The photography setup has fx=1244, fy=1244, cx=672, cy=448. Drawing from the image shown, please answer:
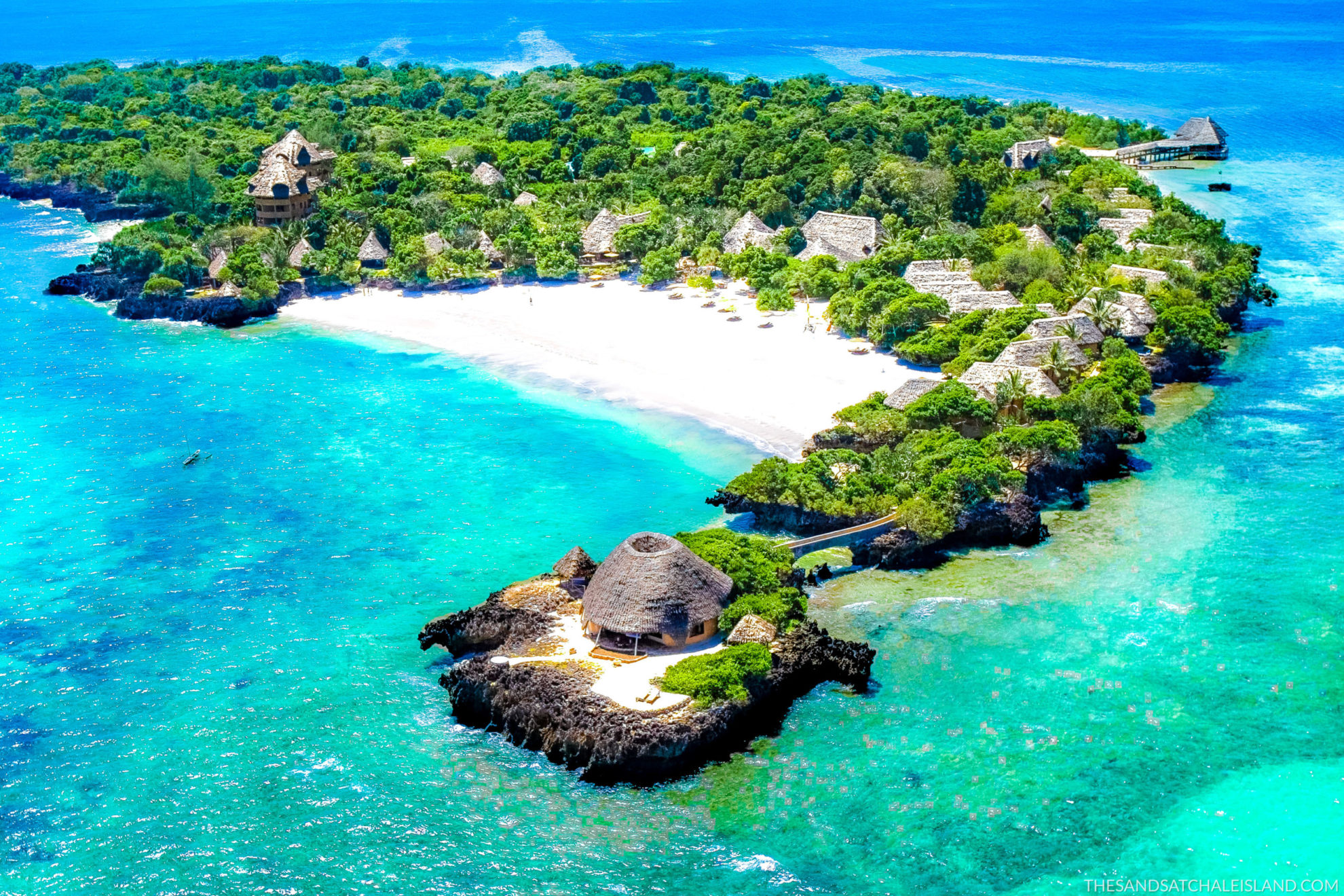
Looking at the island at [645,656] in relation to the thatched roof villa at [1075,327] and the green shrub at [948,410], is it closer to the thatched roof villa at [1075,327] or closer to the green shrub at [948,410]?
the green shrub at [948,410]

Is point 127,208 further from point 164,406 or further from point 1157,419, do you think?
point 1157,419

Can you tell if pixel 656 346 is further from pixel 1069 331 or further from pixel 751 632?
pixel 751 632

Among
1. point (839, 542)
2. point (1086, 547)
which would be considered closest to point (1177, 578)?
point (1086, 547)

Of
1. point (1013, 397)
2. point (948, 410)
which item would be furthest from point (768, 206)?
point (948, 410)

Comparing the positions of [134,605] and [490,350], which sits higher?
[490,350]

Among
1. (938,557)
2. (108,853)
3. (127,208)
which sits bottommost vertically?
(108,853)

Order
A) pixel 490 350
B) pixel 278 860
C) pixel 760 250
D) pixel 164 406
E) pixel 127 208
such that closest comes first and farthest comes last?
pixel 278 860 < pixel 164 406 < pixel 490 350 < pixel 760 250 < pixel 127 208

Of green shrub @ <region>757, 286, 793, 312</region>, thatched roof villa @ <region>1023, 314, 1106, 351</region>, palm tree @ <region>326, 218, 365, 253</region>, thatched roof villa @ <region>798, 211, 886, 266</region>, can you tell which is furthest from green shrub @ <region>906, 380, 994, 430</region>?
palm tree @ <region>326, 218, 365, 253</region>
